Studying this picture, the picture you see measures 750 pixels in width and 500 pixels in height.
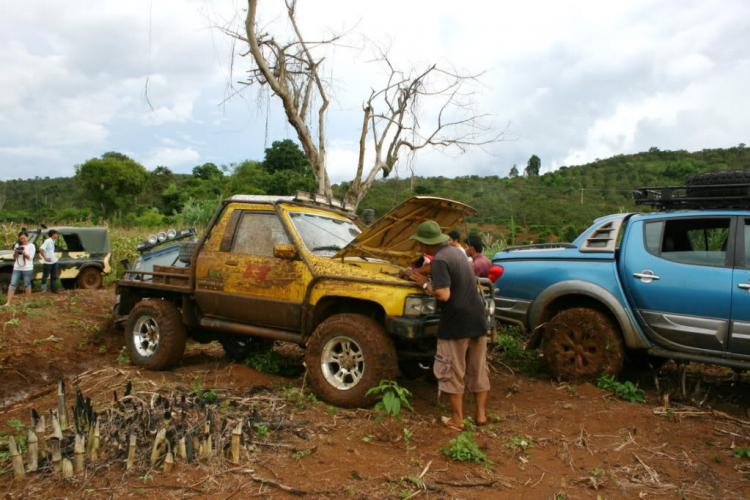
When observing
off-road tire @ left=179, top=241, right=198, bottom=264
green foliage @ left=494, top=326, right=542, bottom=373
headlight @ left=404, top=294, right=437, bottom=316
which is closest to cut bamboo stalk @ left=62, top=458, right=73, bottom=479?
headlight @ left=404, top=294, right=437, bottom=316

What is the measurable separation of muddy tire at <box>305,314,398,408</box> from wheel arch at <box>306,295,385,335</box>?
0.21 meters

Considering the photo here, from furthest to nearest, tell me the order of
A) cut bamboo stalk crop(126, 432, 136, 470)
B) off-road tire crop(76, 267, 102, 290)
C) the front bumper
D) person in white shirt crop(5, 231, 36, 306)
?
1. off-road tire crop(76, 267, 102, 290)
2. person in white shirt crop(5, 231, 36, 306)
3. the front bumper
4. cut bamboo stalk crop(126, 432, 136, 470)

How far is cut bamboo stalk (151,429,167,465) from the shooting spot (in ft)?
11.5

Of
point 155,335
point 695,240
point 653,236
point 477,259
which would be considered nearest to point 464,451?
point 477,259

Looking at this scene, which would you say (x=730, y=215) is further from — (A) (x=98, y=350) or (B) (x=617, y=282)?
(A) (x=98, y=350)

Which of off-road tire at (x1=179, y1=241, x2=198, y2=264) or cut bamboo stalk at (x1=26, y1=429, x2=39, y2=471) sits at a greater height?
off-road tire at (x1=179, y1=241, x2=198, y2=264)

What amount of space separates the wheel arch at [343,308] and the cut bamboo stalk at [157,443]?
75.1 inches

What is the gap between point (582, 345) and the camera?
5.62m

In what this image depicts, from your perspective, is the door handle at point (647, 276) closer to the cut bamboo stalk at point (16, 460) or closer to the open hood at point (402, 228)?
the open hood at point (402, 228)

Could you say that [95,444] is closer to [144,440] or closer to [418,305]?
[144,440]

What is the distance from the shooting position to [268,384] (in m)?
5.54

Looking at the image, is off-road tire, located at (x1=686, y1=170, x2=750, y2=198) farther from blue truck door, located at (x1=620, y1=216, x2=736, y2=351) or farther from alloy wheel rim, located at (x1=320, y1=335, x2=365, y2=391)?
alloy wheel rim, located at (x1=320, y1=335, x2=365, y2=391)

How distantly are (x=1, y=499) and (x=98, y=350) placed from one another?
526cm

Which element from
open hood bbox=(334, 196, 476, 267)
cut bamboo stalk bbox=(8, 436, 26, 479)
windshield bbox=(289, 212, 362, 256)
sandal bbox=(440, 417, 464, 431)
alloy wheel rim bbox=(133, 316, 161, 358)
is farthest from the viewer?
alloy wheel rim bbox=(133, 316, 161, 358)
